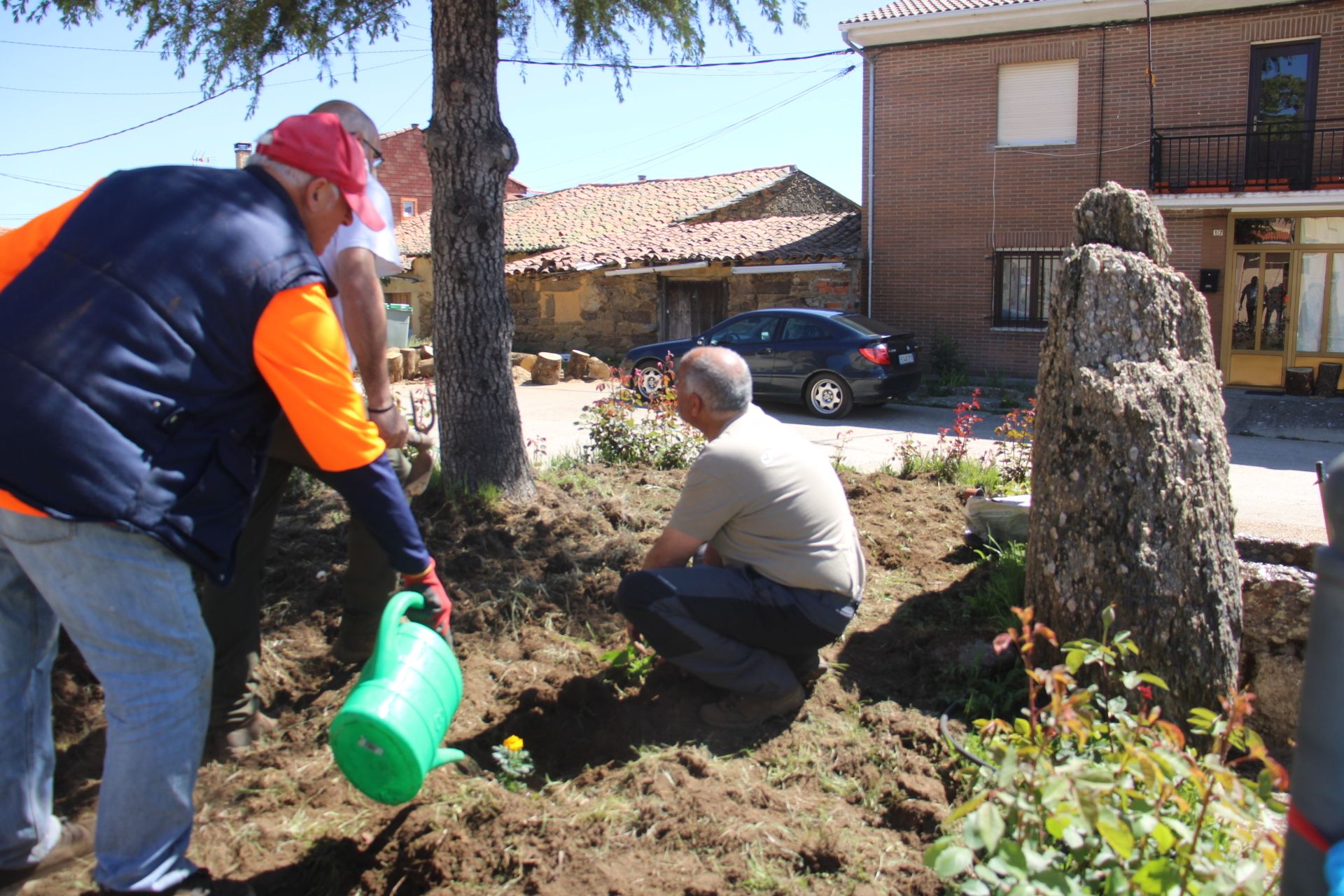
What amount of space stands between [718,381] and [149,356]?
179 centimetres

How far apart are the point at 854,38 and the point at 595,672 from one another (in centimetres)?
1709

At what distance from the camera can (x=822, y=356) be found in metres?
13.6

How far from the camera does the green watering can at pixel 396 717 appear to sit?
7.39 ft

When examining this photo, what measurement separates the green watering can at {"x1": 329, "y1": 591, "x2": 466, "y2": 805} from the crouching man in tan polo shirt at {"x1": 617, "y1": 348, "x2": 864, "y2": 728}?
87cm

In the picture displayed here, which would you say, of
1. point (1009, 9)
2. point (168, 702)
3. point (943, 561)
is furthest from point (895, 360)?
point (168, 702)

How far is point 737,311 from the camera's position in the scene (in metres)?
19.8

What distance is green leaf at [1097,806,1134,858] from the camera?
4.85 ft

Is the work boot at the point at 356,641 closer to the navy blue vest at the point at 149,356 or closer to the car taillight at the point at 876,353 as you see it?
the navy blue vest at the point at 149,356

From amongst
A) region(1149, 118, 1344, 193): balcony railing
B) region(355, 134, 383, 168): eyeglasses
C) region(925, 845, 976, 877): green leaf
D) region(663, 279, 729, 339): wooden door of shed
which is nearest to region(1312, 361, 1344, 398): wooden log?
region(1149, 118, 1344, 193): balcony railing

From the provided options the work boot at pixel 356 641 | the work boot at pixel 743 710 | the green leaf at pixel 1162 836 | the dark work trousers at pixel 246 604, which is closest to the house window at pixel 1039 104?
the work boot at pixel 743 710

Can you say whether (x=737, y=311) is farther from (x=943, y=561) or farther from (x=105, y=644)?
(x=105, y=644)

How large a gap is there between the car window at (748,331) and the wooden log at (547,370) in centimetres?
415

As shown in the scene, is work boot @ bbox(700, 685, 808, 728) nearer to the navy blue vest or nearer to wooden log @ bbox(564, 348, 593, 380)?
Answer: the navy blue vest

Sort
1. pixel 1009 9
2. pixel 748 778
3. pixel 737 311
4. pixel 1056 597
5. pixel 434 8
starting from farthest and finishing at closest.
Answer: pixel 737 311, pixel 1009 9, pixel 434 8, pixel 1056 597, pixel 748 778
